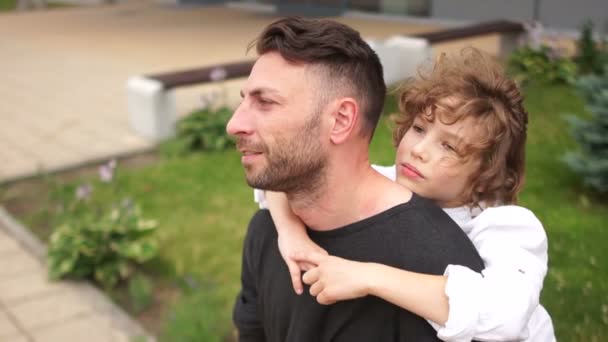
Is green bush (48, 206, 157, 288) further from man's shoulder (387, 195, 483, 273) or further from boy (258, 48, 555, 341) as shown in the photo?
man's shoulder (387, 195, 483, 273)

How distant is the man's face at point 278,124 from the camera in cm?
168

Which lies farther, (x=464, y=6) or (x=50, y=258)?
(x=464, y=6)

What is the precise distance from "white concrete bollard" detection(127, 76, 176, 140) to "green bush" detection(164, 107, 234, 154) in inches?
11.6

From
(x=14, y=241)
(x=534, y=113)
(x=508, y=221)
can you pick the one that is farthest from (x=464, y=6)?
(x=508, y=221)

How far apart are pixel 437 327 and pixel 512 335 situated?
0.59ft

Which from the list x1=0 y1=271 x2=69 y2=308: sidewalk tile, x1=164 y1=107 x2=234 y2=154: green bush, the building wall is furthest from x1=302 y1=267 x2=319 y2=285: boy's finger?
the building wall

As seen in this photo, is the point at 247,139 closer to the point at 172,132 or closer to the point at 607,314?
the point at 607,314

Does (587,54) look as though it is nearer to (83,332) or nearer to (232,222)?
(232,222)

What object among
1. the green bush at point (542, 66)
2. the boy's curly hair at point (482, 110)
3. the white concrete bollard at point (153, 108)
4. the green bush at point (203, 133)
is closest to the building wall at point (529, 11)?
the green bush at point (542, 66)

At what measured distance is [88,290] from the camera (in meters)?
4.84

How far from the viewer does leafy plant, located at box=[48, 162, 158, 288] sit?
489cm

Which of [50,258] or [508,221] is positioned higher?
[508,221]

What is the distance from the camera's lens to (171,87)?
26.4 ft

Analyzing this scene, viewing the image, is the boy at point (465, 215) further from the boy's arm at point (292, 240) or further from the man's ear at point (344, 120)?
the man's ear at point (344, 120)
